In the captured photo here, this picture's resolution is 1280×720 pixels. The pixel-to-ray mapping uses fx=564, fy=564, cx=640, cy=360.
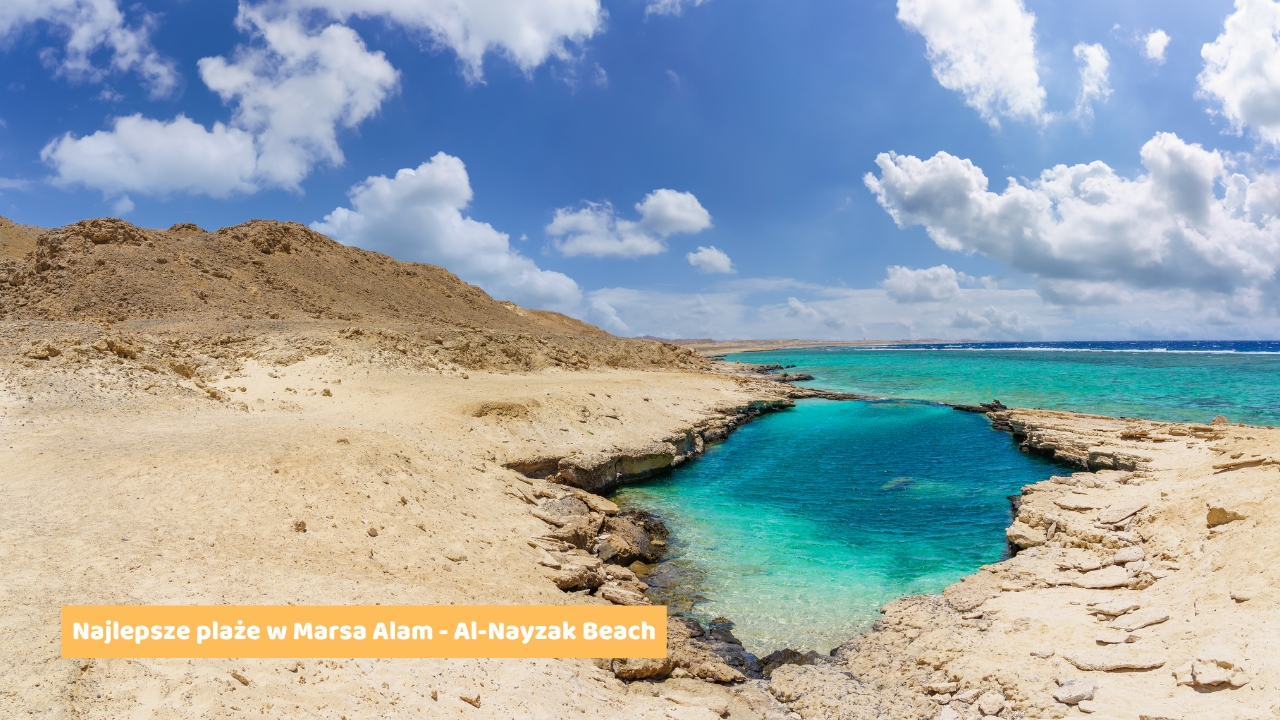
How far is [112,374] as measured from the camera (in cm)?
1301

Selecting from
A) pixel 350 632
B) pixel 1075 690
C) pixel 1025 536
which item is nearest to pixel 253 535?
pixel 350 632

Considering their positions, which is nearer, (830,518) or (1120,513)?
(1120,513)

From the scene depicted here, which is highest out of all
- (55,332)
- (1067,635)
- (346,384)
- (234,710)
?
(55,332)

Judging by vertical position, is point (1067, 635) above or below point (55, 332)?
below

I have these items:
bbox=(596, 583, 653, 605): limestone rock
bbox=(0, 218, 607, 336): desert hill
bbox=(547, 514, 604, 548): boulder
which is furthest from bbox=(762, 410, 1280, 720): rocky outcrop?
bbox=(0, 218, 607, 336): desert hill

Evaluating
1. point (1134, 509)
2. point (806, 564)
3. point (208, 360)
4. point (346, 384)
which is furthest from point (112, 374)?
point (1134, 509)

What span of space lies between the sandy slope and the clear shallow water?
2.87 m

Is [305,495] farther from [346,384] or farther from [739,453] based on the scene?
[739,453]

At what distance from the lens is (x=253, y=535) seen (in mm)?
7328

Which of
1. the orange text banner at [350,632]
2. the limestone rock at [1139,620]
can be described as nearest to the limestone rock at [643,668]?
the orange text banner at [350,632]

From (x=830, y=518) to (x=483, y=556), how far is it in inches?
344

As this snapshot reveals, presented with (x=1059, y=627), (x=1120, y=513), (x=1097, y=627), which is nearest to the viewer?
(x=1097, y=627)

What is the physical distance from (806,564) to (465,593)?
663 centimetres

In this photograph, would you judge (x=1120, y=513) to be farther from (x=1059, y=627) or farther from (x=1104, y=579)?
(x=1059, y=627)
